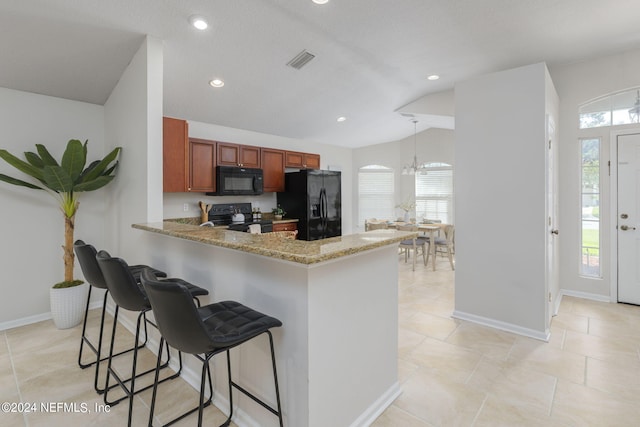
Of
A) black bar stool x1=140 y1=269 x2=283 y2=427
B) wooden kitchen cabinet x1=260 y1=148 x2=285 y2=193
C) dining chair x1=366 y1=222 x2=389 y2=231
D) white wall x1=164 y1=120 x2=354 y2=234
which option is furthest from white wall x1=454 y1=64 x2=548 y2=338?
white wall x1=164 y1=120 x2=354 y2=234

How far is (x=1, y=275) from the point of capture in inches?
123

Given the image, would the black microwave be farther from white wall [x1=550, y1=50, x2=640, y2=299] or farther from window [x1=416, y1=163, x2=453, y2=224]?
white wall [x1=550, y1=50, x2=640, y2=299]

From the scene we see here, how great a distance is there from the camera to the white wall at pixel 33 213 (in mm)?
3123

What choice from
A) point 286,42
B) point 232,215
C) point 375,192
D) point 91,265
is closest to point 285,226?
point 232,215

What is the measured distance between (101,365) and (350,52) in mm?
3675

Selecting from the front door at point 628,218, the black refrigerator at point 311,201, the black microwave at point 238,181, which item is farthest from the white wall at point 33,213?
the front door at point 628,218

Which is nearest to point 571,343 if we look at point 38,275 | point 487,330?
point 487,330

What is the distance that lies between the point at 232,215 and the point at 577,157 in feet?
15.5

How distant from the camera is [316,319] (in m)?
1.42

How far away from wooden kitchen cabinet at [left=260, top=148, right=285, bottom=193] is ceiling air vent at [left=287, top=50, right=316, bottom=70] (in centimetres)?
200

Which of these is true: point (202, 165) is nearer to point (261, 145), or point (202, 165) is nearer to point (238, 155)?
point (238, 155)

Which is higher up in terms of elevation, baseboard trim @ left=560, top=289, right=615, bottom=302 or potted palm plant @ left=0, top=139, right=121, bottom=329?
potted palm plant @ left=0, top=139, right=121, bottom=329

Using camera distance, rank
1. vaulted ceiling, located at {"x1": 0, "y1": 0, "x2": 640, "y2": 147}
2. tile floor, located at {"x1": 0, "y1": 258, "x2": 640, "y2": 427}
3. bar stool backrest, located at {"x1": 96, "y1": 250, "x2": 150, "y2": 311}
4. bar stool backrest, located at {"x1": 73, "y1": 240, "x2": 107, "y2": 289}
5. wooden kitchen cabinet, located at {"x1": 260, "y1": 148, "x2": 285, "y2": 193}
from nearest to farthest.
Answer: bar stool backrest, located at {"x1": 96, "y1": 250, "x2": 150, "y2": 311} → tile floor, located at {"x1": 0, "y1": 258, "x2": 640, "y2": 427} → bar stool backrest, located at {"x1": 73, "y1": 240, "x2": 107, "y2": 289} → vaulted ceiling, located at {"x1": 0, "y1": 0, "x2": 640, "y2": 147} → wooden kitchen cabinet, located at {"x1": 260, "y1": 148, "x2": 285, "y2": 193}

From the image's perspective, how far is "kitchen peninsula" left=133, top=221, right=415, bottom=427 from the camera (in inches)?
55.4
